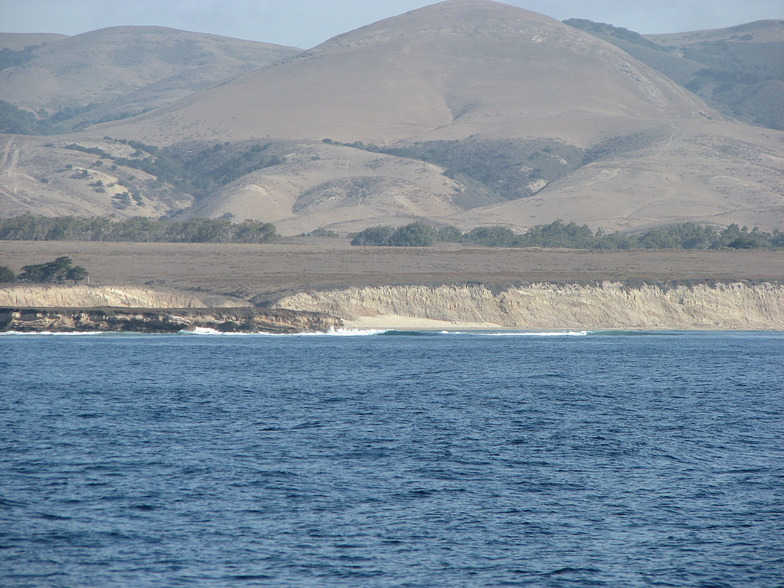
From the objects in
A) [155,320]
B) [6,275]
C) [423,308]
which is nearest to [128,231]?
[6,275]

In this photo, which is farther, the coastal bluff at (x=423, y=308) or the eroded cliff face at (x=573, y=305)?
the eroded cliff face at (x=573, y=305)

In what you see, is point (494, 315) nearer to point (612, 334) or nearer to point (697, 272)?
point (612, 334)

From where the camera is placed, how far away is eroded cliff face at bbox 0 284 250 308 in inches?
3034

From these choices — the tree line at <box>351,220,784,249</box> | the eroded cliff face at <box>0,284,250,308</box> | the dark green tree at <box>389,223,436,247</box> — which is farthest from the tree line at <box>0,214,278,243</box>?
the eroded cliff face at <box>0,284,250,308</box>

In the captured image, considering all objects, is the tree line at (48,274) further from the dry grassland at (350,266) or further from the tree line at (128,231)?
the tree line at (128,231)

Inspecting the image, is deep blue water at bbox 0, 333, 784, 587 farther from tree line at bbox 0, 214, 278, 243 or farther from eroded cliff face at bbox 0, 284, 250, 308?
tree line at bbox 0, 214, 278, 243

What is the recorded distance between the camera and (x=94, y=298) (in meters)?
79.3

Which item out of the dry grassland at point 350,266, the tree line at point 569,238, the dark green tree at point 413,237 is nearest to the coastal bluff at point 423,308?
the dry grassland at point 350,266

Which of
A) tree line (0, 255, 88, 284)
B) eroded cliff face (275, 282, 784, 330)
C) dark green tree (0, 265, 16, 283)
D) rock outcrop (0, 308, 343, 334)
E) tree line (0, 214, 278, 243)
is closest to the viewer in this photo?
rock outcrop (0, 308, 343, 334)

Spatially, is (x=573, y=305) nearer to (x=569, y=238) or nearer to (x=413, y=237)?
(x=413, y=237)

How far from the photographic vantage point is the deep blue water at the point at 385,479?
18.8m

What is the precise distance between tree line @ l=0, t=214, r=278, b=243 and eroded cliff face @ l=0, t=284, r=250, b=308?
50.6 meters

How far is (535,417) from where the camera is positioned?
3619 centimetres

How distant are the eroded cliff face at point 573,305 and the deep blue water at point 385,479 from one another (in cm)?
3510
